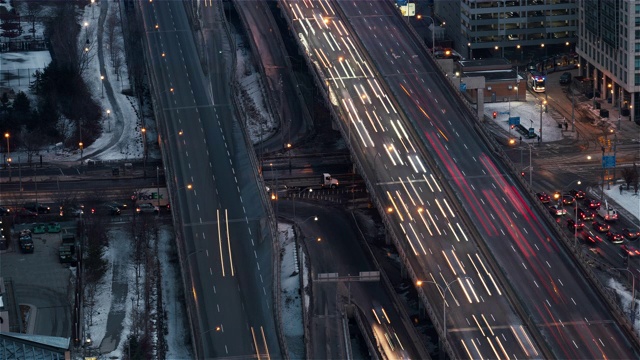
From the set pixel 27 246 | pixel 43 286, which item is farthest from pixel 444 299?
pixel 27 246

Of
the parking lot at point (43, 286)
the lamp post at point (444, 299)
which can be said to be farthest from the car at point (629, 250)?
the parking lot at point (43, 286)

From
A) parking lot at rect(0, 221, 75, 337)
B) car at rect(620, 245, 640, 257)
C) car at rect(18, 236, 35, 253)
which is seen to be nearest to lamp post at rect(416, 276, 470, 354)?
car at rect(620, 245, 640, 257)

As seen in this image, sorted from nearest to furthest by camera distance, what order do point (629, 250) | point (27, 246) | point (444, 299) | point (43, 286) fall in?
point (444, 299) → point (43, 286) → point (629, 250) → point (27, 246)

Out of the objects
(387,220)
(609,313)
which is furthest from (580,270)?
(387,220)

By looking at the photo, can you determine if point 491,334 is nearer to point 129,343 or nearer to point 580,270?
point 580,270

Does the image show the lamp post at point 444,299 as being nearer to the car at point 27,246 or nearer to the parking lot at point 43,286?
the parking lot at point 43,286

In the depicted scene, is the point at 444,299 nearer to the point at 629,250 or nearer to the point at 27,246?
the point at 629,250
